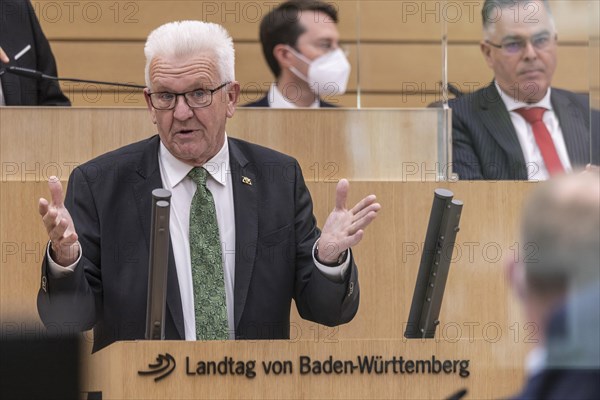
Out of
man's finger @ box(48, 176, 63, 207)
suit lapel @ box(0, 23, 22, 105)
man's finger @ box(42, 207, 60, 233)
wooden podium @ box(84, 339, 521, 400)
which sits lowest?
wooden podium @ box(84, 339, 521, 400)

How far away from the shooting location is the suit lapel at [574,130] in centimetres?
492

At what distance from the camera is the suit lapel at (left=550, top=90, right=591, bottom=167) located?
16.1 ft

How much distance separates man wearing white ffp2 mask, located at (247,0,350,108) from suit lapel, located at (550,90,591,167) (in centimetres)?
81

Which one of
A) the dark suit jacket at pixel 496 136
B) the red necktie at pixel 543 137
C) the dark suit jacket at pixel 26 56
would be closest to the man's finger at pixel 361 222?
the dark suit jacket at pixel 496 136

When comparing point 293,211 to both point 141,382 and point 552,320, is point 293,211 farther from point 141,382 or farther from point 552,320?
point 552,320

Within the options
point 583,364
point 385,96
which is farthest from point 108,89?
point 583,364

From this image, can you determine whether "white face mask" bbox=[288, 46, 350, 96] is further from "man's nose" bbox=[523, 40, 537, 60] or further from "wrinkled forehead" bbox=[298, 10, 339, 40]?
"man's nose" bbox=[523, 40, 537, 60]

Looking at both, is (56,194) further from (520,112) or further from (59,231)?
(520,112)

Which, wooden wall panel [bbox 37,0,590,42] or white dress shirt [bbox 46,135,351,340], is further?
wooden wall panel [bbox 37,0,590,42]

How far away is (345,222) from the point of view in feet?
12.3

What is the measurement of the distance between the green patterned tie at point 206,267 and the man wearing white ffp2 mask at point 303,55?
3.55 ft

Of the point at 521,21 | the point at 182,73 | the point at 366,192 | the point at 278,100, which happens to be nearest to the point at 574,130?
the point at 521,21

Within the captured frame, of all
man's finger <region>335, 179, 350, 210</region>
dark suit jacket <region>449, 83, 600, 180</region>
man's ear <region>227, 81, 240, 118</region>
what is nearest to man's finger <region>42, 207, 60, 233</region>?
man's finger <region>335, 179, 350, 210</region>

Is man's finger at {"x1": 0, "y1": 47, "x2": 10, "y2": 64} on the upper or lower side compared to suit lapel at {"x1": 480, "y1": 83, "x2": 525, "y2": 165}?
upper
